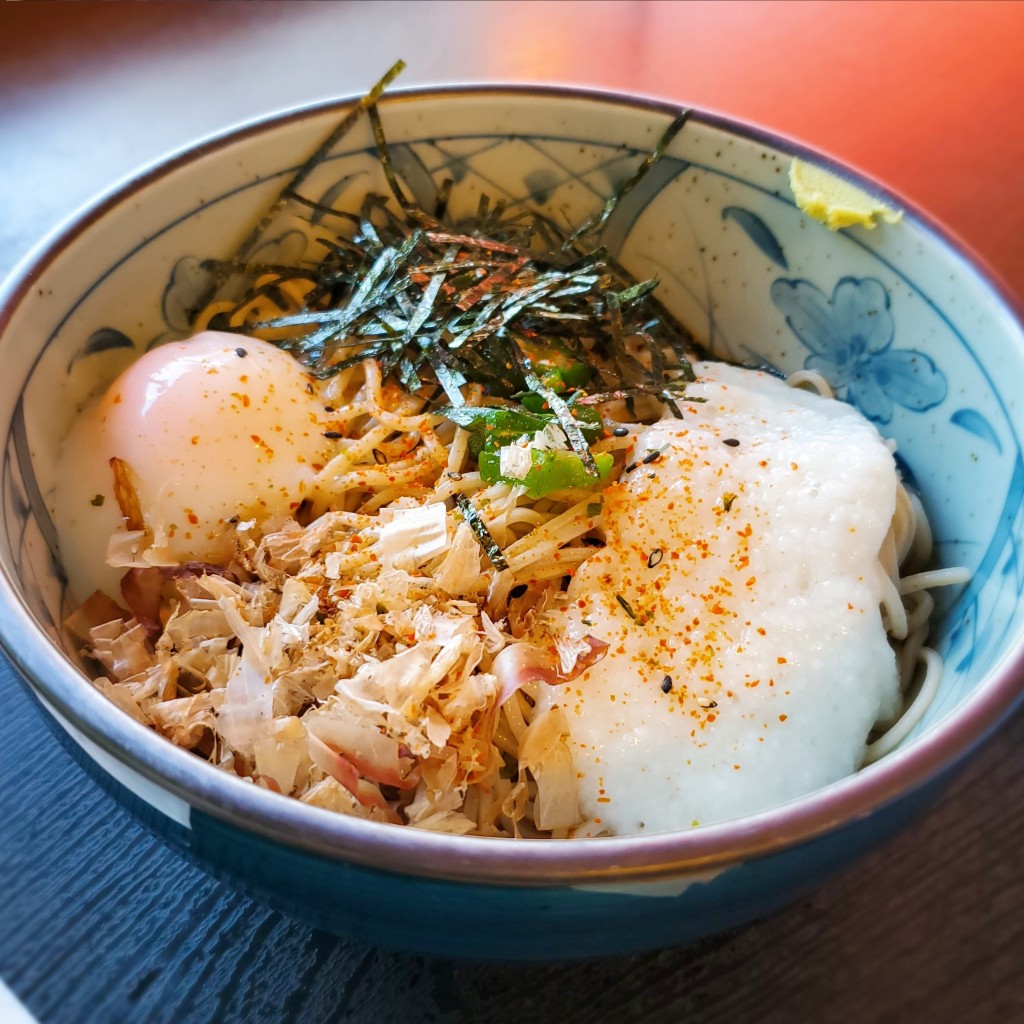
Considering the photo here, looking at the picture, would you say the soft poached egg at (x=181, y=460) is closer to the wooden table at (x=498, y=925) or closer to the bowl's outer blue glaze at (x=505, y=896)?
the wooden table at (x=498, y=925)

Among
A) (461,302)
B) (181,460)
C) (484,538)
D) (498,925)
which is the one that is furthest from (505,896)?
(461,302)

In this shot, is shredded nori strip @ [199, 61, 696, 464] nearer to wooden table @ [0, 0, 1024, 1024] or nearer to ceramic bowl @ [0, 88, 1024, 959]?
ceramic bowl @ [0, 88, 1024, 959]

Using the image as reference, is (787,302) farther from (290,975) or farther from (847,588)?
(290,975)

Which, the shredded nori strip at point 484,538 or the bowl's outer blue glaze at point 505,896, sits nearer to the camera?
the bowl's outer blue glaze at point 505,896

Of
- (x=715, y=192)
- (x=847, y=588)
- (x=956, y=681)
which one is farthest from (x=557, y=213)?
(x=956, y=681)

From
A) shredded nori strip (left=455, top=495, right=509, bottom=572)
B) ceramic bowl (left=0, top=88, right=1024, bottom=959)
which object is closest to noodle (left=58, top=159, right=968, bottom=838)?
shredded nori strip (left=455, top=495, right=509, bottom=572)

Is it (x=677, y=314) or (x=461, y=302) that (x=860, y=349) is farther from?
(x=461, y=302)

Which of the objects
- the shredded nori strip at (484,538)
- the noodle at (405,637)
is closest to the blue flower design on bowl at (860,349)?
the noodle at (405,637)

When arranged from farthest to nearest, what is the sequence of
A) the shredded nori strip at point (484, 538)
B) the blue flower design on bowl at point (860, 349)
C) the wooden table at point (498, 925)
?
the blue flower design on bowl at point (860, 349) < the shredded nori strip at point (484, 538) < the wooden table at point (498, 925)
